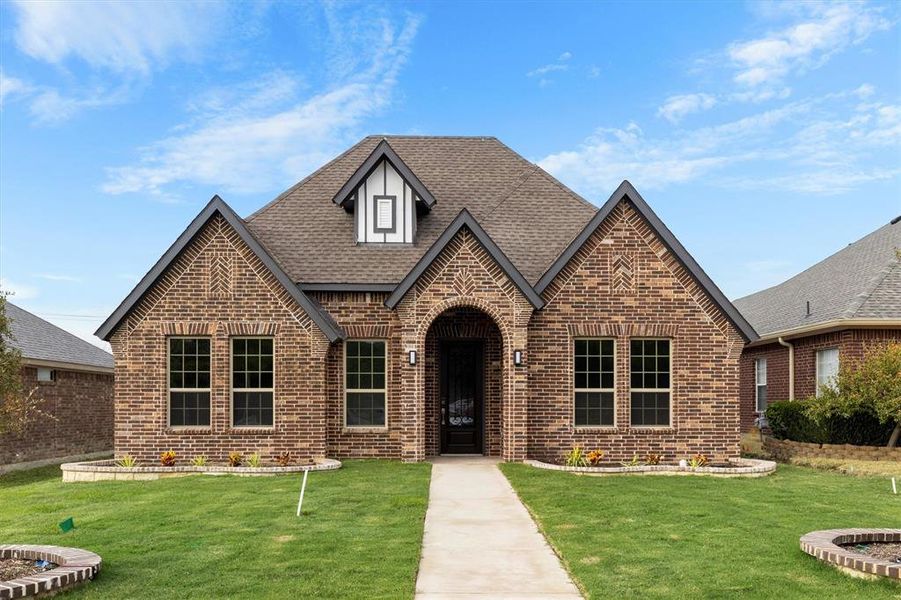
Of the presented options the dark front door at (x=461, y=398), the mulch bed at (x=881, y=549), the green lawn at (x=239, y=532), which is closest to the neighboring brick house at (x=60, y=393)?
the green lawn at (x=239, y=532)

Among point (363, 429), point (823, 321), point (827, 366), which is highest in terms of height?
point (823, 321)

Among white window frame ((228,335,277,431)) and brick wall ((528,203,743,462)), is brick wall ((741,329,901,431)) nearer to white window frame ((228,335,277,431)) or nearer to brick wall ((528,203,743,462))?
brick wall ((528,203,743,462))

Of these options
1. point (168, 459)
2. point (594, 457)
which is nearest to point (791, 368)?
point (594, 457)

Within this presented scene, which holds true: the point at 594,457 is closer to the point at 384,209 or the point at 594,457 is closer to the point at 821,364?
the point at 384,209

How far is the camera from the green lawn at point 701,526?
852 centimetres

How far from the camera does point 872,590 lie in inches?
325

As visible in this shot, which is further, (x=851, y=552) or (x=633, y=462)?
(x=633, y=462)

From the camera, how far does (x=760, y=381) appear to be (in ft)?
93.7

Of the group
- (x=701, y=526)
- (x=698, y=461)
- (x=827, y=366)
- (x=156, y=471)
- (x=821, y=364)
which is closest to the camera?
(x=701, y=526)

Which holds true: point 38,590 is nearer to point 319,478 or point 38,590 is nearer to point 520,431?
point 319,478

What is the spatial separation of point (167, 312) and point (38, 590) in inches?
445

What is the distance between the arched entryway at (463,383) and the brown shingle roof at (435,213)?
5.20 ft

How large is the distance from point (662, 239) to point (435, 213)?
5.73 meters

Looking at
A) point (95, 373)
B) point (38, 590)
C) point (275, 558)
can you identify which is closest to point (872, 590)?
point (275, 558)
